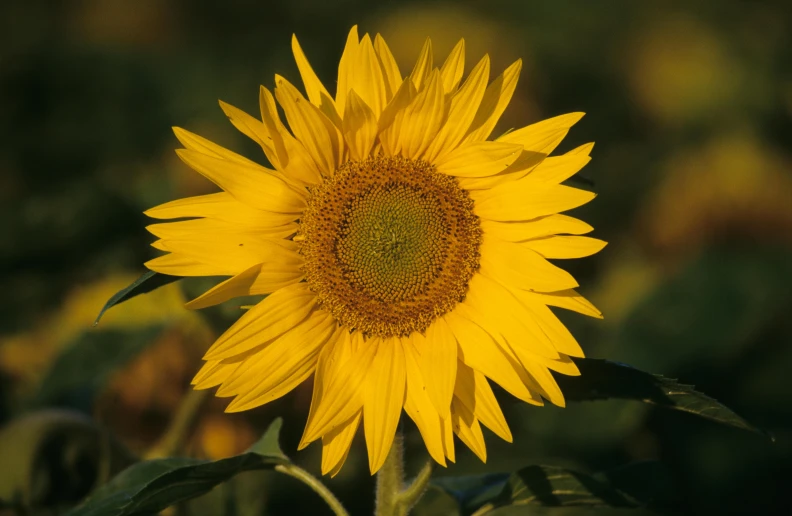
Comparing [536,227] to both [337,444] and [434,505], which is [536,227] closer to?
[337,444]

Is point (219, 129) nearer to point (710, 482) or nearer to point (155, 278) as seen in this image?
point (710, 482)

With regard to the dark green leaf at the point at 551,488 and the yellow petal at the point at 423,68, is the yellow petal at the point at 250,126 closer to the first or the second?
the yellow petal at the point at 423,68

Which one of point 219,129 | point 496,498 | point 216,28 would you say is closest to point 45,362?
point 219,129

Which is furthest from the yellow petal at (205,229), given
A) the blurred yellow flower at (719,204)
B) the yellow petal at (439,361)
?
the blurred yellow flower at (719,204)

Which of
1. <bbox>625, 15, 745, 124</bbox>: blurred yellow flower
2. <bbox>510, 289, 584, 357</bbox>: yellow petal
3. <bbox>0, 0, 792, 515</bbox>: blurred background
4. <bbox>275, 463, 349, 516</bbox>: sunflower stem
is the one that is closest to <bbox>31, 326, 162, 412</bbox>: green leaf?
<bbox>0, 0, 792, 515</bbox>: blurred background

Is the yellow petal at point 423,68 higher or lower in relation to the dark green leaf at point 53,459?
higher

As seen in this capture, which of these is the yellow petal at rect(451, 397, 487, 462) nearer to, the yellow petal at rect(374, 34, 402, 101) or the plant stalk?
the plant stalk

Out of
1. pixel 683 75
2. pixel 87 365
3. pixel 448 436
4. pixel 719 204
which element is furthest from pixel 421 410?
pixel 683 75
